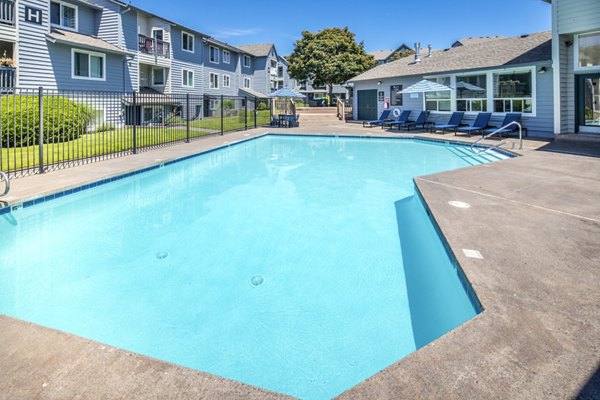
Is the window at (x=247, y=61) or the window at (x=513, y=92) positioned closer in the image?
the window at (x=513, y=92)

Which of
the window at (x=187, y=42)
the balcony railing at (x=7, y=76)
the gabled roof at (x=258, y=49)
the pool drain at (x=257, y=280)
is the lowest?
the pool drain at (x=257, y=280)

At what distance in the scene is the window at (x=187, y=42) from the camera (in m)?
26.5

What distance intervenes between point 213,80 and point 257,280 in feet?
97.7

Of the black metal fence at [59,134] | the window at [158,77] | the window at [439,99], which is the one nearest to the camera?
the black metal fence at [59,134]

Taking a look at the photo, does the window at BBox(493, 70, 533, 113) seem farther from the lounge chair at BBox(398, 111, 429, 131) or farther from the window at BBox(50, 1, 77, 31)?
the window at BBox(50, 1, 77, 31)

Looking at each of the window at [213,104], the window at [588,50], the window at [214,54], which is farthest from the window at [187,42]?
the window at [588,50]

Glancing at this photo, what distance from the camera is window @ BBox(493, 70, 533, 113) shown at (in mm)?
15069

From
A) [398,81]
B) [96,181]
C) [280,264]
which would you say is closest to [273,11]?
[398,81]

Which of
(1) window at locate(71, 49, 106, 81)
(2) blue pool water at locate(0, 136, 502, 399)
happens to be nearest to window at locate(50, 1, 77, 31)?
(1) window at locate(71, 49, 106, 81)

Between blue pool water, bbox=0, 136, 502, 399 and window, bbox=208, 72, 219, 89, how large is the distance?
24.2 m

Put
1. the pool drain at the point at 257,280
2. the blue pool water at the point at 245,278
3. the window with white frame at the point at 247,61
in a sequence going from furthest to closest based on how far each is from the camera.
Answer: the window with white frame at the point at 247,61 → the pool drain at the point at 257,280 → the blue pool water at the point at 245,278

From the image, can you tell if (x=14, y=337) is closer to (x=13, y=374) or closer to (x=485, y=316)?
(x=13, y=374)

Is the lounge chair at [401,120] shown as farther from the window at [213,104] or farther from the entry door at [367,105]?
the window at [213,104]

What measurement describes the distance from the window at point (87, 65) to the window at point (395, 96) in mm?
15932
